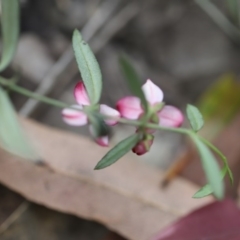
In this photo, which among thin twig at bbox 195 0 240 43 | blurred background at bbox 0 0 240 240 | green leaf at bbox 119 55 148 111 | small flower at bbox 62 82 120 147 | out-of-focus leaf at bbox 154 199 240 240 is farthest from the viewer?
thin twig at bbox 195 0 240 43

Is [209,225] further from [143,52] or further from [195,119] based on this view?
[143,52]

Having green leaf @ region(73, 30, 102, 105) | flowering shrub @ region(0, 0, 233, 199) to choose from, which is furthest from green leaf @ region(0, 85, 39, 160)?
green leaf @ region(73, 30, 102, 105)

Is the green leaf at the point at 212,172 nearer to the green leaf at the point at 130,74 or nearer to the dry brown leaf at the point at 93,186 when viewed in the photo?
the green leaf at the point at 130,74

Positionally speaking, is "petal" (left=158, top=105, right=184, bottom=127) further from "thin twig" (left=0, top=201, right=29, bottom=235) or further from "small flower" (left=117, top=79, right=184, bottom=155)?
"thin twig" (left=0, top=201, right=29, bottom=235)

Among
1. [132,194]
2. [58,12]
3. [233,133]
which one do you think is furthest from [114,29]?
[132,194]

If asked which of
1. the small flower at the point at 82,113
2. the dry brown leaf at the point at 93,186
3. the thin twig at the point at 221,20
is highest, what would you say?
the small flower at the point at 82,113

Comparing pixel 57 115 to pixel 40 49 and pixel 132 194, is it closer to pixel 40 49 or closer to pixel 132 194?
pixel 40 49

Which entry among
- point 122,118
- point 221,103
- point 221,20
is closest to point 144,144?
point 122,118

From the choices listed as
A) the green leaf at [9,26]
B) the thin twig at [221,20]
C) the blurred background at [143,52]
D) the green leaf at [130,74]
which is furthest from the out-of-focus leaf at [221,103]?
the green leaf at [130,74]
